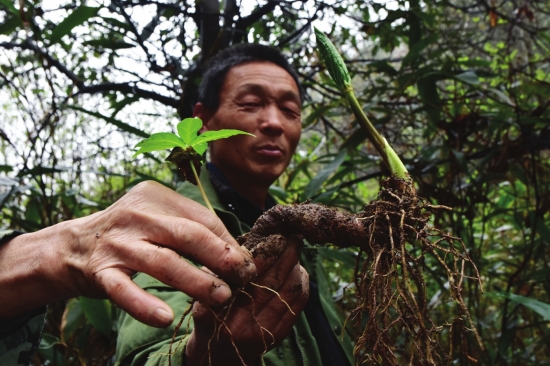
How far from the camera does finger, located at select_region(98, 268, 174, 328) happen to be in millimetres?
448

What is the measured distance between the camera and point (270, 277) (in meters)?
0.68

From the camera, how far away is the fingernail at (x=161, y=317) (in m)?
0.44

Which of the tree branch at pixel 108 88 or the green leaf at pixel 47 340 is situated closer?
the green leaf at pixel 47 340

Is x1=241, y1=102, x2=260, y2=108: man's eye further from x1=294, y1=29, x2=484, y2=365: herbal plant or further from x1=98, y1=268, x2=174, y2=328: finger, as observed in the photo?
x1=98, y1=268, x2=174, y2=328: finger

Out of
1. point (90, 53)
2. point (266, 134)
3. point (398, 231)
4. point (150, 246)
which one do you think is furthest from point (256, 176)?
point (90, 53)

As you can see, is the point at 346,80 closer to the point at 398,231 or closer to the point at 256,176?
Answer: the point at 398,231

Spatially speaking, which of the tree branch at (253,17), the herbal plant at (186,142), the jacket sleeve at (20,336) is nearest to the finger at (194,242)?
the herbal plant at (186,142)

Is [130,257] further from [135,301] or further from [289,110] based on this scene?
[289,110]

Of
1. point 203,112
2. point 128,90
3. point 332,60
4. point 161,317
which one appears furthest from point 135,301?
point 128,90

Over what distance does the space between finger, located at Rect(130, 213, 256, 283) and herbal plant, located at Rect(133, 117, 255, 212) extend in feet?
0.34

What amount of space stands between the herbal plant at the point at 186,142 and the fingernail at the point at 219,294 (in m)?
0.21

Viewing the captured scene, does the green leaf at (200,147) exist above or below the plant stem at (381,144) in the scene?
below

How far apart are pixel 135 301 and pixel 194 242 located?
0.34ft

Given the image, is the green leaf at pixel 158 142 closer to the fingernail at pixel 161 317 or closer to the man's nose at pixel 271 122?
the fingernail at pixel 161 317
